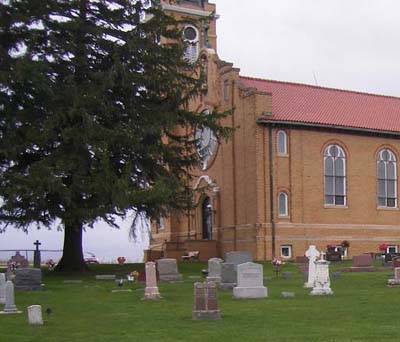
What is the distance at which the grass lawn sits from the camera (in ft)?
43.9

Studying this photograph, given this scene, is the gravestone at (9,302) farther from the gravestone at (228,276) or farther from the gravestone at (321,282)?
the gravestone at (321,282)

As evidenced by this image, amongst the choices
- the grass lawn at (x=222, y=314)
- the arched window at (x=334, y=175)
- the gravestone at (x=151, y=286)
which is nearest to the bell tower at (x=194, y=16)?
the arched window at (x=334, y=175)

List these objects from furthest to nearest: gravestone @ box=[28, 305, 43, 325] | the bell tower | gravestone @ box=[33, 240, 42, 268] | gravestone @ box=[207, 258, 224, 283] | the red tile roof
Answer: the bell tower, the red tile roof, gravestone @ box=[33, 240, 42, 268], gravestone @ box=[207, 258, 224, 283], gravestone @ box=[28, 305, 43, 325]

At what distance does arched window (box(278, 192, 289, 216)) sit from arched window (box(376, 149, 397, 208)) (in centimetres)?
703

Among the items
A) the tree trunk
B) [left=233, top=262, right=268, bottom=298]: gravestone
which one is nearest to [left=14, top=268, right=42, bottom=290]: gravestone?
[left=233, top=262, right=268, bottom=298]: gravestone

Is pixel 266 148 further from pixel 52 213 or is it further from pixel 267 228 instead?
pixel 52 213

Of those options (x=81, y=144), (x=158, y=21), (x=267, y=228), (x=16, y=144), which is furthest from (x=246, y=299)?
(x=267, y=228)

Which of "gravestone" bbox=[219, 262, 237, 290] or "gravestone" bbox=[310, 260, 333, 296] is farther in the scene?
"gravestone" bbox=[219, 262, 237, 290]

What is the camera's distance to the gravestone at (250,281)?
2052 centimetres

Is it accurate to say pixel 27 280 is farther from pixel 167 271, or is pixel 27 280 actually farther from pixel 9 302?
pixel 9 302

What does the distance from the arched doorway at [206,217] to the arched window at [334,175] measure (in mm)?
7631

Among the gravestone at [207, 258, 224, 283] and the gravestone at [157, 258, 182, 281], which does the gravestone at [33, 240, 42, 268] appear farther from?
the gravestone at [207, 258, 224, 283]

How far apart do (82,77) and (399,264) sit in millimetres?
15460

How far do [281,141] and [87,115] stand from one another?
16277mm
